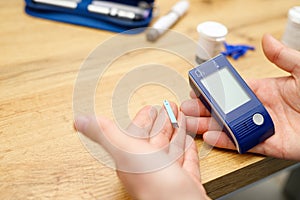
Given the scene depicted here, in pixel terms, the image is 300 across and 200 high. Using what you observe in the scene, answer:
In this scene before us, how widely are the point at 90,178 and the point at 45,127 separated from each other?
0.35 ft

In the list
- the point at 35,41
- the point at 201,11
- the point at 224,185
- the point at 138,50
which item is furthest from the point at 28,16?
the point at 224,185

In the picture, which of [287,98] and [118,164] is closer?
[118,164]

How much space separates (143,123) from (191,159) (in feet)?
0.25

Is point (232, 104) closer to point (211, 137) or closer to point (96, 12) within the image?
point (211, 137)

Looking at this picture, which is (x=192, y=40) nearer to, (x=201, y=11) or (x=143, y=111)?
(x=201, y=11)

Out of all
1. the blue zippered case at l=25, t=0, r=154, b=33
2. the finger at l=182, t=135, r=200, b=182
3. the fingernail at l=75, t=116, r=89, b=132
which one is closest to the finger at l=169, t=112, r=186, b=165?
the finger at l=182, t=135, r=200, b=182

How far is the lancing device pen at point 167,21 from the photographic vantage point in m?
0.63

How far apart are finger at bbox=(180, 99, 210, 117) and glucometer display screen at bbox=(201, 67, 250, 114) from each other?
37 millimetres

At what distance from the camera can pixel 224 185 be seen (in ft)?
1.45

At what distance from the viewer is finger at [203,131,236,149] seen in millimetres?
442

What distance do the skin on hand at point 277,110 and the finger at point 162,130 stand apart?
30 mm

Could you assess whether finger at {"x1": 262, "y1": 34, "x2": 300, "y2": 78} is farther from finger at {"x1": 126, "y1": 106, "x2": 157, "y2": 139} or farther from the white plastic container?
finger at {"x1": 126, "y1": 106, "x2": 157, "y2": 139}

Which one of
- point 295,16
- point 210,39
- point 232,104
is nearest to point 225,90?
point 232,104

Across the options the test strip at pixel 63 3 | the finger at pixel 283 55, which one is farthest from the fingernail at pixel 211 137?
the test strip at pixel 63 3
